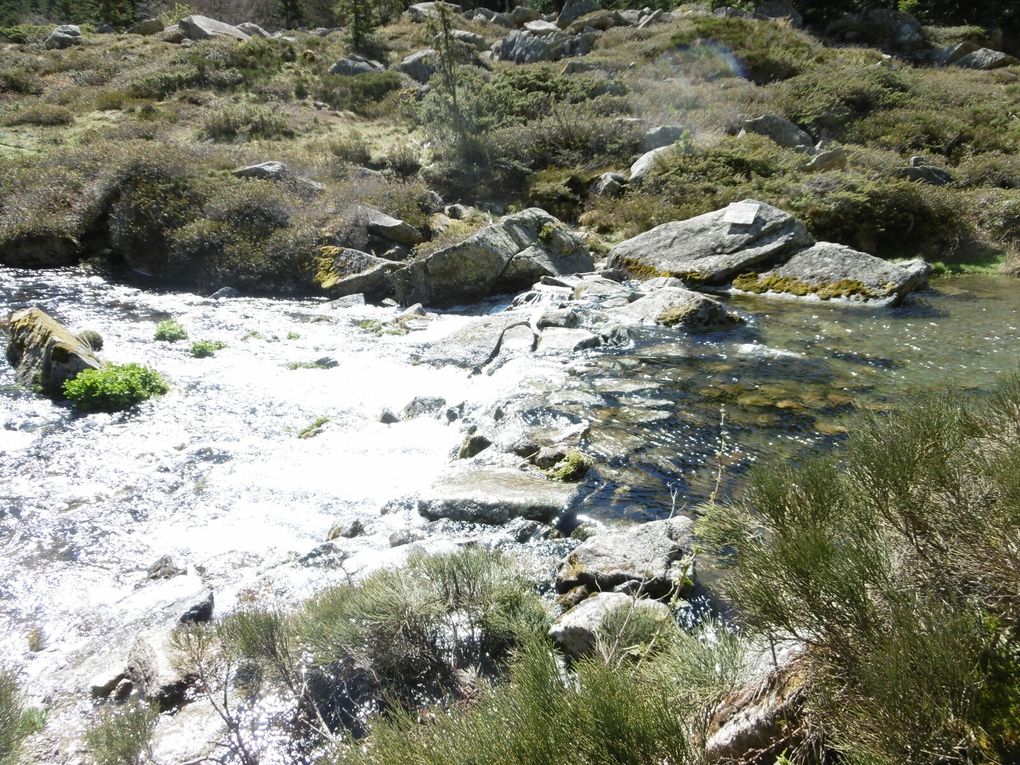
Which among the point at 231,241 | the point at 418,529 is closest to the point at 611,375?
the point at 418,529

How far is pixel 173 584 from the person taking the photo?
5027mm

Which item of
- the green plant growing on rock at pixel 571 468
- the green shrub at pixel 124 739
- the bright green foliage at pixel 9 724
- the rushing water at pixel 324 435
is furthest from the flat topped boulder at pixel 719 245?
the bright green foliage at pixel 9 724

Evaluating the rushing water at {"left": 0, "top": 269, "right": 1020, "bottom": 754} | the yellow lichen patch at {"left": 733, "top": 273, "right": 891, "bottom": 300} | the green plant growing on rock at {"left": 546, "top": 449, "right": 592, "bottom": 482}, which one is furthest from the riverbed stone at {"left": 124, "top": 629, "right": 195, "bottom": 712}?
the yellow lichen patch at {"left": 733, "top": 273, "right": 891, "bottom": 300}

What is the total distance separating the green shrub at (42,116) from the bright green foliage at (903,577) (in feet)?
105

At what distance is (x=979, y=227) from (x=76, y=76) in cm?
3926

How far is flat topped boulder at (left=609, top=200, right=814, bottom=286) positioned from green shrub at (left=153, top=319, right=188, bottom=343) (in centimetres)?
1002

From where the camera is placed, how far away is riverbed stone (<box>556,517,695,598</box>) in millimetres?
4203

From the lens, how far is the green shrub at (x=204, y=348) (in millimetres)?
10836

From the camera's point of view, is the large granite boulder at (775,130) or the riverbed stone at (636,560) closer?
the riverbed stone at (636,560)

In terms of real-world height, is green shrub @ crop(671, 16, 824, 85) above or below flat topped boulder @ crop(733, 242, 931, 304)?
above

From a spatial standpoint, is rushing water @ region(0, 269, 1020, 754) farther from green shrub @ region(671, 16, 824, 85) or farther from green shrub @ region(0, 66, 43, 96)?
green shrub @ region(0, 66, 43, 96)

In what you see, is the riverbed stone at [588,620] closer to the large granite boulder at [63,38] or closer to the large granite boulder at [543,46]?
the large granite boulder at [543,46]

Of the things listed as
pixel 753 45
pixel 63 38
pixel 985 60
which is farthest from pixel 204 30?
pixel 985 60

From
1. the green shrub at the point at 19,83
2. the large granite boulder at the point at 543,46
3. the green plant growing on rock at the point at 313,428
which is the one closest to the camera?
the green plant growing on rock at the point at 313,428
